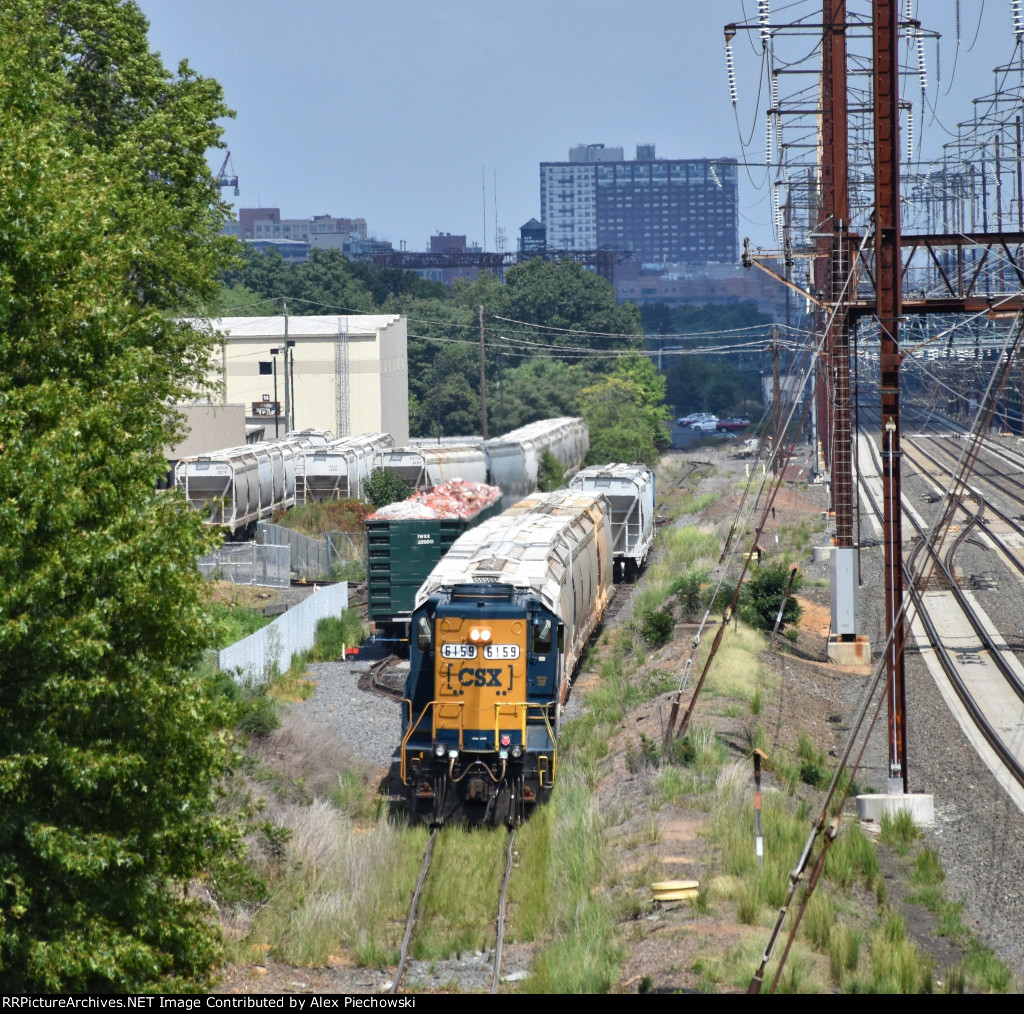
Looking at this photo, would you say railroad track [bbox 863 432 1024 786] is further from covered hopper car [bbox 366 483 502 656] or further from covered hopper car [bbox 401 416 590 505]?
covered hopper car [bbox 401 416 590 505]

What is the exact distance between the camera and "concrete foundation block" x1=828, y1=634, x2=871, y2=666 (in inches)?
1035

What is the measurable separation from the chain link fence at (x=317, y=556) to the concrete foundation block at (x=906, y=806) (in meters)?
22.3

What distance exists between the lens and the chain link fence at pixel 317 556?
37.2 meters

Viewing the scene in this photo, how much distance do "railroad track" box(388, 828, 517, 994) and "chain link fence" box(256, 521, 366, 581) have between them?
21614mm

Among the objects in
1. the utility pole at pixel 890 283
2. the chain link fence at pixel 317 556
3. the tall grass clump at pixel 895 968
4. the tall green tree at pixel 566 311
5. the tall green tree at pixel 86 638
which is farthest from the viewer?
the tall green tree at pixel 566 311

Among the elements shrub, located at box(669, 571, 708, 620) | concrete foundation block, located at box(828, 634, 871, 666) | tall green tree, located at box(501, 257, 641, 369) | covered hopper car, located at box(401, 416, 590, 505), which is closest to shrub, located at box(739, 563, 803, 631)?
shrub, located at box(669, 571, 708, 620)

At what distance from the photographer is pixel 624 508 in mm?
34688

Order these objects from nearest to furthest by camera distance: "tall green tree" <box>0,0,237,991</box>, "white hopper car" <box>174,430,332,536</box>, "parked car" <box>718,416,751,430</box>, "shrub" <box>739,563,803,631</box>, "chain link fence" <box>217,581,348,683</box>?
"tall green tree" <box>0,0,237,991</box>
"chain link fence" <box>217,581,348,683</box>
"shrub" <box>739,563,803,631</box>
"white hopper car" <box>174,430,332,536</box>
"parked car" <box>718,416,751,430</box>

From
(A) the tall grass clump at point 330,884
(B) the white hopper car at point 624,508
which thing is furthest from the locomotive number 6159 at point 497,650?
(B) the white hopper car at point 624,508

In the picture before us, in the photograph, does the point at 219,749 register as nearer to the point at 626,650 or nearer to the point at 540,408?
the point at 626,650

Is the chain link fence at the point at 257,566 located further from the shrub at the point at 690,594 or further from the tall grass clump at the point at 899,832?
the tall grass clump at the point at 899,832

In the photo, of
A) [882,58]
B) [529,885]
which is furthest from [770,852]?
[882,58]

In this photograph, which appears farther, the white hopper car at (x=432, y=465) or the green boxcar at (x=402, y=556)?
the white hopper car at (x=432, y=465)

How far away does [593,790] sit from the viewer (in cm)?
1789
